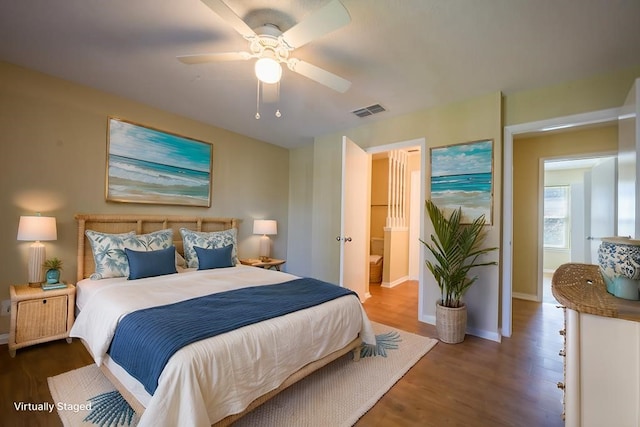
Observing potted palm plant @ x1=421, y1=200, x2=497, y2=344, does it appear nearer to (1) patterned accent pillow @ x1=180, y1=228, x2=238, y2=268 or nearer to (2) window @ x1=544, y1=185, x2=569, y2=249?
(1) patterned accent pillow @ x1=180, y1=228, x2=238, y2=268

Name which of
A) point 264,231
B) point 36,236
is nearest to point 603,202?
point 264,231

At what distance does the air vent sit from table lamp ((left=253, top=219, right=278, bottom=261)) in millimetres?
2157

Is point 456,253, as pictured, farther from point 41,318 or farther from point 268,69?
point 41,318

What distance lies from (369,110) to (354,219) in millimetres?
1437

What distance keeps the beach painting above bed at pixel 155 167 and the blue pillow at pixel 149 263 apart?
908 millimetres

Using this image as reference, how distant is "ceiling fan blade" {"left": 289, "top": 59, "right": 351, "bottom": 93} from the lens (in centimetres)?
195

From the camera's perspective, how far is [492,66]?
7.95ft

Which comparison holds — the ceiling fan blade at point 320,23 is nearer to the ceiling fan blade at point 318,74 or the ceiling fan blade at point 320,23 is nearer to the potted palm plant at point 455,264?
the ceiling fan blade at point 318,74

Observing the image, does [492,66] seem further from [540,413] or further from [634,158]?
[540,413]

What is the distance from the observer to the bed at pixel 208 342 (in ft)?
4.10

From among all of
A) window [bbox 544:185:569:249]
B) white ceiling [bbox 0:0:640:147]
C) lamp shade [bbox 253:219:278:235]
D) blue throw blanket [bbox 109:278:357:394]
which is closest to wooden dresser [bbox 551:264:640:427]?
blue throw blanket [bbox 109:278:357:394]

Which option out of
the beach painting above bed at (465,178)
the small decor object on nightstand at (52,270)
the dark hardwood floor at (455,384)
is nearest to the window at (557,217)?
the dark hardwood floor at (455,384)

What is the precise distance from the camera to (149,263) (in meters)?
2.66

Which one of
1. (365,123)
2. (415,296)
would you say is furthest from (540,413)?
(365,123)
